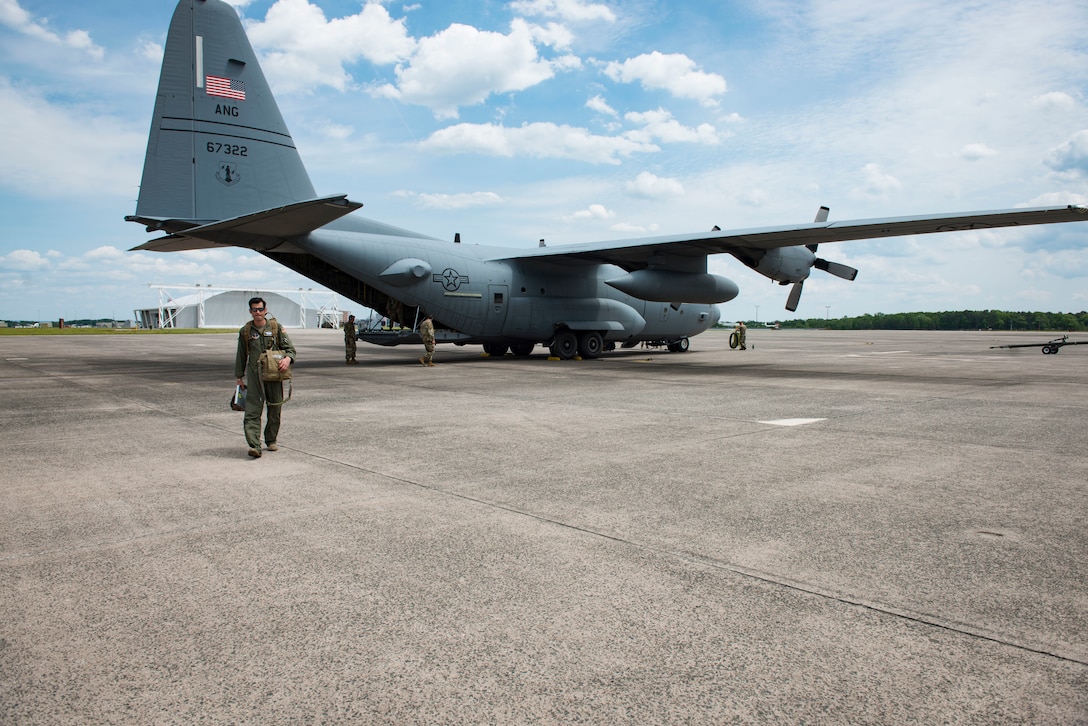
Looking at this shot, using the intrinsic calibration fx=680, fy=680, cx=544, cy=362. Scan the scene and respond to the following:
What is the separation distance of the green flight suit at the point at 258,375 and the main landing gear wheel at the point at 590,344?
54.2 ft

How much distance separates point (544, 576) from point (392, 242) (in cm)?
1615

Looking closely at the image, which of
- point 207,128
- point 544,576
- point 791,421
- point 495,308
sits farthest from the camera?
point 495,308

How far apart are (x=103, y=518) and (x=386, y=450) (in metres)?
2.90

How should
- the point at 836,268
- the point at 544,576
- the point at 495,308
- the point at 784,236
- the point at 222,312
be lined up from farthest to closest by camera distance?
the point at 222,312 < the point at 836,268 < the point at 495,308 < the point at 784,236 < the point at 544,576

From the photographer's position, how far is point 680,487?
19.0 feet

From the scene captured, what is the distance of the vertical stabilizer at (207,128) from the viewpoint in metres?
15.2

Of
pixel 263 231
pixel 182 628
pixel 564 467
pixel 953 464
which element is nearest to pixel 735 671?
pixel 182 628

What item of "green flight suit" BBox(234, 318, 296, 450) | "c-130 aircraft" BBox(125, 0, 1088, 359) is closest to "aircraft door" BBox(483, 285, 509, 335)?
"c-130 aircraft" BBox(125, 0, 1088, 359)

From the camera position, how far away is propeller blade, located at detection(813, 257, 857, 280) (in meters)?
22.1

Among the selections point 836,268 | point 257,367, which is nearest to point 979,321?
point 836,268

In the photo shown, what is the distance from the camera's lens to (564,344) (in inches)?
909

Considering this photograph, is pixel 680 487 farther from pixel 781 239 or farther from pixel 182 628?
pixel 781 239

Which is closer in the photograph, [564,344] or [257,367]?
[257,367]

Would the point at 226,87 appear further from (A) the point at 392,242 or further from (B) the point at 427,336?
(B) the point at 427,336
